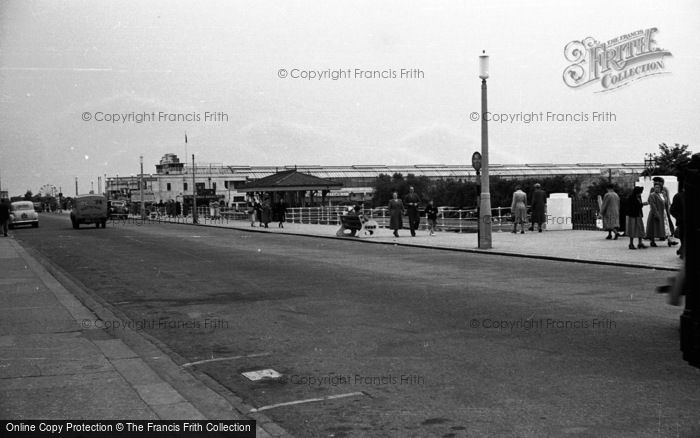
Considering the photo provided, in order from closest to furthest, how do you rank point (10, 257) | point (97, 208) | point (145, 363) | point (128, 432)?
point (128, 432)
point (145, 363)
point (10, 257)
point (97, 208)

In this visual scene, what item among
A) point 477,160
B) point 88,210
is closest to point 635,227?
A: point 477,160

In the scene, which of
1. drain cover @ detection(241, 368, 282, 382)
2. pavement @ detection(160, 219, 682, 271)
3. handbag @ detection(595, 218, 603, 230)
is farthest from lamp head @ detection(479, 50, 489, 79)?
drain cover @ detection(241, 368, 282, 382)

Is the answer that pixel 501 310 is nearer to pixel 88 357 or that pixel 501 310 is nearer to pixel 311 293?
pixel 311 293

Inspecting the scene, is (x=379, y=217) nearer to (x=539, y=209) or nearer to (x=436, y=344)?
(x=539, y=209)

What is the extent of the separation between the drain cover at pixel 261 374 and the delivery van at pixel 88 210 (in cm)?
4117

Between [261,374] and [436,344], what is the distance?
199 centimetres

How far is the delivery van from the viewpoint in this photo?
45.1 meters

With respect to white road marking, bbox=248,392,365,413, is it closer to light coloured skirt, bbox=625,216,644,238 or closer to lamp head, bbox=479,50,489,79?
light coloured skirt, bbox=625,216,644,238

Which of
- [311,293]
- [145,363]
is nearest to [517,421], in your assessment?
[145,363]

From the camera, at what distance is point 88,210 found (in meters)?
45.3

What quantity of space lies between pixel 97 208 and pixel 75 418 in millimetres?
42996

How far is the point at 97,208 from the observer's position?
45.8 m

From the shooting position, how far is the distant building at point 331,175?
132m

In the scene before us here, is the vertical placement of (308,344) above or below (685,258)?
below
